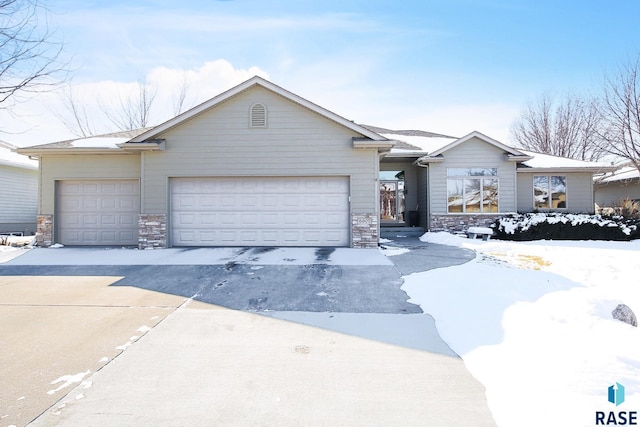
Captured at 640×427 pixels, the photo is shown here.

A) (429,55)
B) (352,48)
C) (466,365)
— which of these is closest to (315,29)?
(352,48)

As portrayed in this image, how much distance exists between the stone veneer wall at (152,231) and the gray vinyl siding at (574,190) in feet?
47.7

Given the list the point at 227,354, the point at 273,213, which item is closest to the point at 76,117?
the point at 273,213

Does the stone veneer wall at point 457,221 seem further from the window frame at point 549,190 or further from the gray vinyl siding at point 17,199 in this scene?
the gray vinyl siding at point 17,199

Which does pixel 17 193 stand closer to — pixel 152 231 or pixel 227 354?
pixel 152 231

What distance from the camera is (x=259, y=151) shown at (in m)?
11.1

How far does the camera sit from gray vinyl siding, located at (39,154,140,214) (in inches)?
465

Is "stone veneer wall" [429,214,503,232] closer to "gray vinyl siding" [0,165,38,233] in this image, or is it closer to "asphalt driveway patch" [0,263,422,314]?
"asphalt driveway patch" [0,263,422,314]

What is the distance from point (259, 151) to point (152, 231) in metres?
4.28

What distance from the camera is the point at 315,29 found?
36.0 ft

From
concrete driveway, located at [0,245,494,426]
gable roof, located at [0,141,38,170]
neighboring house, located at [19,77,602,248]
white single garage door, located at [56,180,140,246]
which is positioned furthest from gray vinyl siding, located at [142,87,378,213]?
gable roof, located at [0,141,38,170]

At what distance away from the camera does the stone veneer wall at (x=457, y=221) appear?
14718 mm

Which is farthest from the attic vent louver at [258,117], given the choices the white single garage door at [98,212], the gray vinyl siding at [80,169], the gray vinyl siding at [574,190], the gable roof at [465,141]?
the gray vinyl siding at [574,190]

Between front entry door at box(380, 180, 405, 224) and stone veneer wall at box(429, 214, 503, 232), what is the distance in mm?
3010

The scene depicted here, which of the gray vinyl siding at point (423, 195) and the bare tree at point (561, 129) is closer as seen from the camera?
the gray vinyl siding at point (423, 195)
